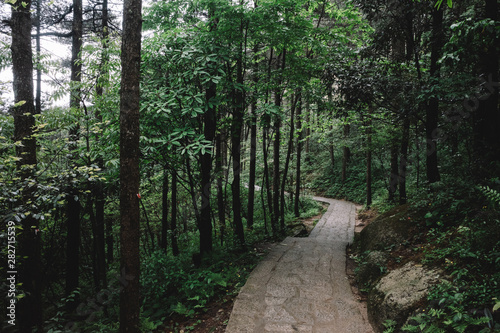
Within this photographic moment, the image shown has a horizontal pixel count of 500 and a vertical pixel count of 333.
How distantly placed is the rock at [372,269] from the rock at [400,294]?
1.95ft

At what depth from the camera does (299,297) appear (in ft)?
15.7

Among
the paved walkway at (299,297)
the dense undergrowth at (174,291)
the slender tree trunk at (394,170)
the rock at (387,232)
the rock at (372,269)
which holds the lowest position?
the dense undergrowth at (174,291)

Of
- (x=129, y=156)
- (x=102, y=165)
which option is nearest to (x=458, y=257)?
(x=129, y=156)

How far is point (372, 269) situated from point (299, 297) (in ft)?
5.66

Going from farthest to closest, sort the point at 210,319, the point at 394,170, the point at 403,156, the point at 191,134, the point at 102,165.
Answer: the point at 394,170, the point at 403,156, the point at 102,165, the point at 191,134, the point at 210,319

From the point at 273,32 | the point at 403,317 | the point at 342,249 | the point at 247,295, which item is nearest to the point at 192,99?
the point at 273,32

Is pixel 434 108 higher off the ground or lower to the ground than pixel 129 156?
higher

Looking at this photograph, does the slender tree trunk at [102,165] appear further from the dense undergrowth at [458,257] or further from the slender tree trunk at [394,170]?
the slender tree trunk at [394,170]

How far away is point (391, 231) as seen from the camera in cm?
614

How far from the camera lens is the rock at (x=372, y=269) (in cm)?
508

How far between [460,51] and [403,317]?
438 cm

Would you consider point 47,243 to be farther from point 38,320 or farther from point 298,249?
point 298,249

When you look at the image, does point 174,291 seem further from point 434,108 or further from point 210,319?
point 434,108

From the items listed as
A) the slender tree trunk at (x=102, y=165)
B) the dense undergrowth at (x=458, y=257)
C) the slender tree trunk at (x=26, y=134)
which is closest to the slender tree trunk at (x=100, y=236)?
the slender tree trunk at (x=102, y=165)
